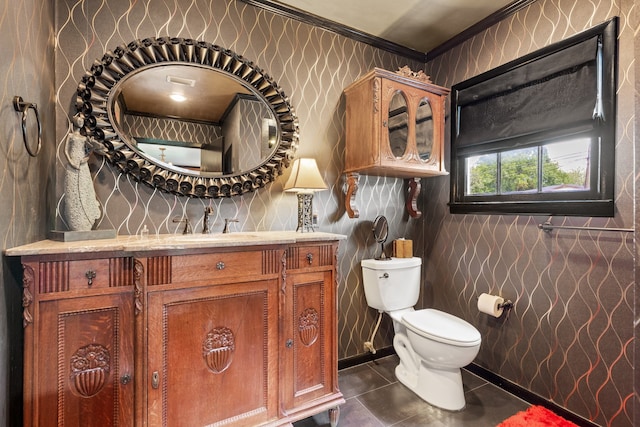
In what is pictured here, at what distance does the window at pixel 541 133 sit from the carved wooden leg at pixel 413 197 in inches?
10.7

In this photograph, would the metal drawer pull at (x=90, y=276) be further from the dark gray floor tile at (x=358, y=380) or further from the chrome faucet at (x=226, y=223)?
the dark gray floor tile at (x=358, y=380)

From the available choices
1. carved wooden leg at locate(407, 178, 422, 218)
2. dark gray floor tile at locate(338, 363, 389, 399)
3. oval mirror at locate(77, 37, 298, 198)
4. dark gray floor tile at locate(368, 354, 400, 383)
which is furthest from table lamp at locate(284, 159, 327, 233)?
dark gray floor tile at locate(368, 354, 400, 383)

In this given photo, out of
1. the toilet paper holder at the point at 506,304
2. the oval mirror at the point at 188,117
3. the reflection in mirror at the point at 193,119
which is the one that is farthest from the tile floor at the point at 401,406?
the reflection in mirror at the point at 193,119

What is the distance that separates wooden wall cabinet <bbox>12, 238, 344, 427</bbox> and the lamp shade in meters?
0.38

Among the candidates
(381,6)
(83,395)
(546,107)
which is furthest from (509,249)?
(83,395)

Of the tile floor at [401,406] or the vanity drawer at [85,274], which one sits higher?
the vanity drawer at [85,274]

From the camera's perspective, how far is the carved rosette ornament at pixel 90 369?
1.09 metres

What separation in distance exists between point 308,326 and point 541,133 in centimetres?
180

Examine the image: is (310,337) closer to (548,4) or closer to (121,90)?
(121,90)

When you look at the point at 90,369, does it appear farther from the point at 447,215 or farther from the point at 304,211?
the point at 447,215

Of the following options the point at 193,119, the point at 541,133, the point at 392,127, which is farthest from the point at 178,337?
the point at 541,133

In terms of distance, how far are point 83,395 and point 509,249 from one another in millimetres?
2353

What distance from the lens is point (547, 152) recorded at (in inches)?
70.7

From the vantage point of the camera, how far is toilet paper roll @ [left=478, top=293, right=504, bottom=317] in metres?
1.89
